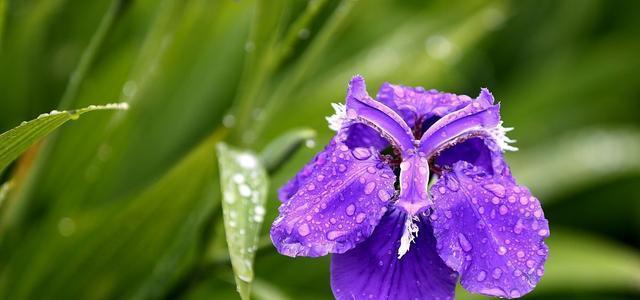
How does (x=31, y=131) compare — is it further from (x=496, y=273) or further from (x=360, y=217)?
(x=496, y=273)

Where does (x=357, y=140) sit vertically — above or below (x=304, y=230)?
above

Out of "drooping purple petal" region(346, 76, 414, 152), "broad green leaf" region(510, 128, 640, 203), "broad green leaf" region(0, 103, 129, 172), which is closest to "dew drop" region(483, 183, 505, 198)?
"drooping purple petal" region(346, 76, 414, 152)

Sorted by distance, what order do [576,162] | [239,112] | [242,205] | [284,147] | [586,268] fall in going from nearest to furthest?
1. [242,205]
2. [284,147]
3. [239,112]
4. [586,268]
5. [576,162]

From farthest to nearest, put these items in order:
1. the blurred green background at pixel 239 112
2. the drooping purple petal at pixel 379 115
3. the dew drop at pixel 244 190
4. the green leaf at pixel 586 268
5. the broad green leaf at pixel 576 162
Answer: the broad green leaf at pixel 576 162 → the green leaf at pixel 586 268 → the blurred green background at pixel 239 112 → the dew drop at pixel 244 190 → the drooping purple petal at pixel 379 115

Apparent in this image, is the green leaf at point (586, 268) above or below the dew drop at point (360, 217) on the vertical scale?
above

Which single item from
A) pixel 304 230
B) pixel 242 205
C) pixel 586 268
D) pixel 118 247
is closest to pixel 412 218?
pixel 304 230

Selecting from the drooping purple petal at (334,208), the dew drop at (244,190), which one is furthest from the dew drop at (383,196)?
the dew drop at (244,190)

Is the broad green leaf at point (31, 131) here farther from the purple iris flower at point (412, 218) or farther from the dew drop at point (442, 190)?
the dew drop at point (442, 190)

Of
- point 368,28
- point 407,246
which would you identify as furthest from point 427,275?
point 368,28
